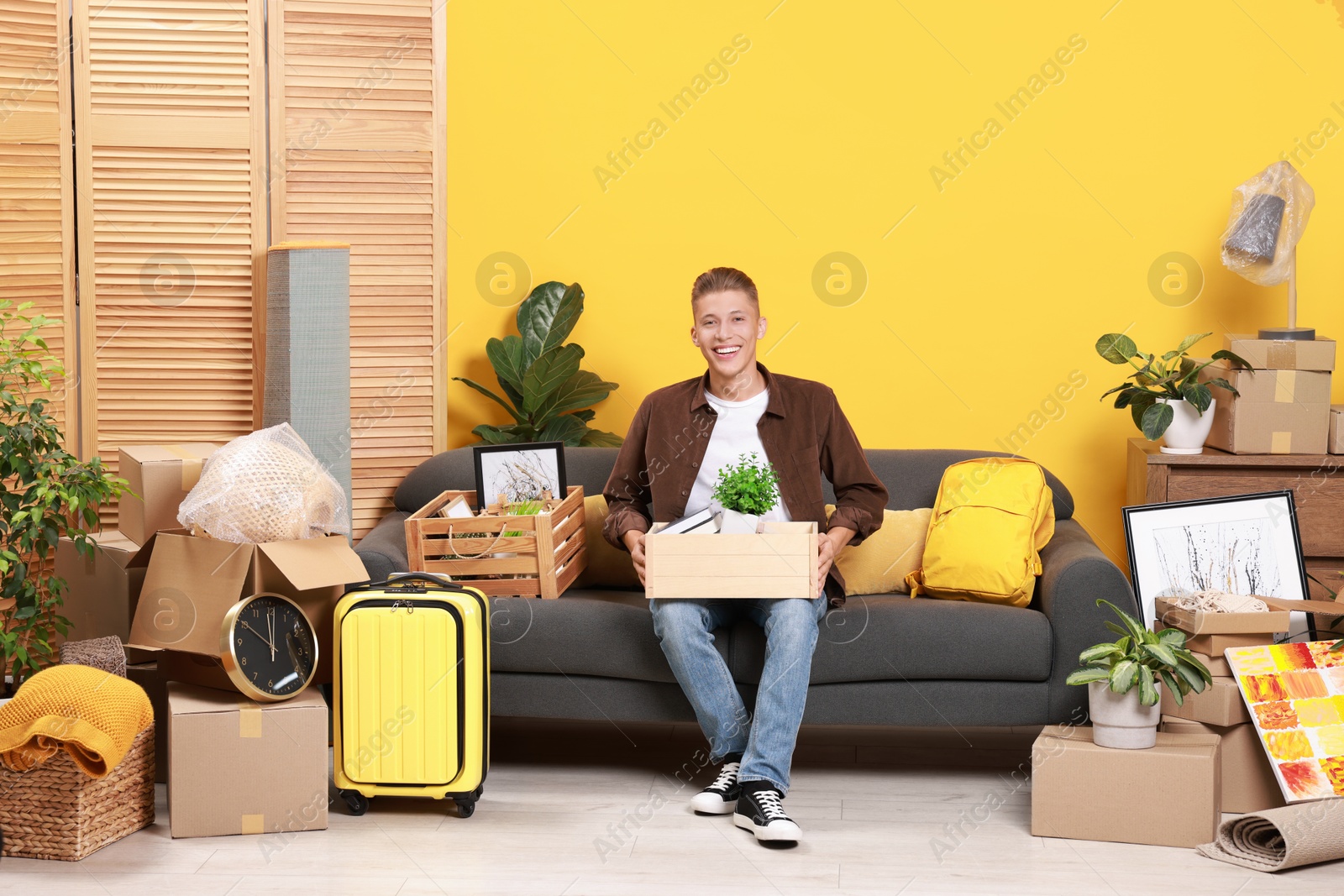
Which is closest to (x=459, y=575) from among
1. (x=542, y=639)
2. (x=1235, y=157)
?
(x=542, y=639)

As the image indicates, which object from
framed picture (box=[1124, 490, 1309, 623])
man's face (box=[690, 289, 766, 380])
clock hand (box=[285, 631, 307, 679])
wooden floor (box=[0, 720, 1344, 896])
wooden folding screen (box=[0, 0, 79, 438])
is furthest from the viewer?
wooden folding screen (box=[0, 0, 79, 438])

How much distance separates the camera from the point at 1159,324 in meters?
3.77

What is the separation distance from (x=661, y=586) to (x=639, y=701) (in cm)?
34

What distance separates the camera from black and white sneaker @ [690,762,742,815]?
2.74 meters

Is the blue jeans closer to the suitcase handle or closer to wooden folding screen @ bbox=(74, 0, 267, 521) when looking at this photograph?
the suitcase handle

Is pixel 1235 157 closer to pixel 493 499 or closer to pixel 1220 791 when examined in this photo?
pixel 1220 791

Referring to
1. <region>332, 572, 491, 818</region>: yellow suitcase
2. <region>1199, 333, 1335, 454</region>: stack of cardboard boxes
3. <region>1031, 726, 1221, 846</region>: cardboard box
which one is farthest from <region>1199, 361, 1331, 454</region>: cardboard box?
<region>332, 572, 491, 818</region>: yellow suitcase

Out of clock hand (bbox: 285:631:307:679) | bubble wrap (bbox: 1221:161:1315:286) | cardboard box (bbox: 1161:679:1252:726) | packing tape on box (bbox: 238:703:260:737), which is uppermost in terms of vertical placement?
bubble wrap (bbox: 1221:161:1315:286)

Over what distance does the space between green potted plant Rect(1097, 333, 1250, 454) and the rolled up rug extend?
3.69 ft

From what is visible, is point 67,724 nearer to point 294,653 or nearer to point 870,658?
point 294,653

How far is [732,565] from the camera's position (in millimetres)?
2766

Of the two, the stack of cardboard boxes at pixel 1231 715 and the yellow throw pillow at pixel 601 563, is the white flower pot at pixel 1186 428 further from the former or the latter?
the yellow throw pillow at pixel 601 563

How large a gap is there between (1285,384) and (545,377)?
2037 mm

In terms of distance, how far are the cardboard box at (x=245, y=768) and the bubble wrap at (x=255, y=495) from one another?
0.37 m
